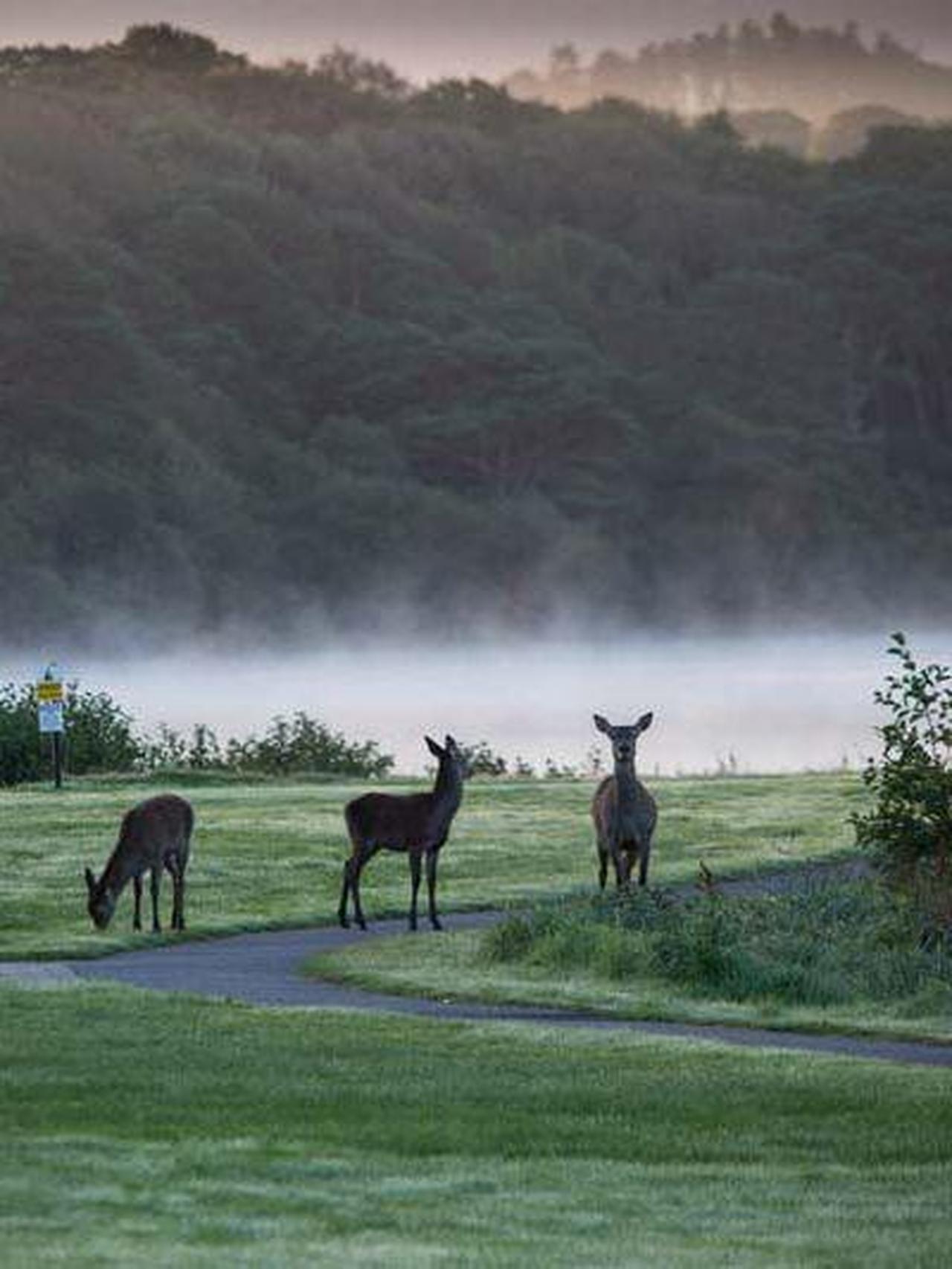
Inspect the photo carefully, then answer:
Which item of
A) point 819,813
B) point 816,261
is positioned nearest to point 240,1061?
point 819,813

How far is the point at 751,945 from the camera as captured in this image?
23094mm

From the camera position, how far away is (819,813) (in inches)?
1528

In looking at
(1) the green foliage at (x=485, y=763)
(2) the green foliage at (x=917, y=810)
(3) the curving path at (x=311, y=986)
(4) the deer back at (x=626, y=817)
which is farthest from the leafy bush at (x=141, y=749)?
(2) the green foliage at (x=917, y=810)

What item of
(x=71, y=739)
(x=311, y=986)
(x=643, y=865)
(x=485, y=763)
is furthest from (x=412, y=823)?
(x=485, y=763)

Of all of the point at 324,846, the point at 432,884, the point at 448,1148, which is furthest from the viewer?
the point at 324,846

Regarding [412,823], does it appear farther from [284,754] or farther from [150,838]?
[284,754]

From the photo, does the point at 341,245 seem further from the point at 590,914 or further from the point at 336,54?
the point at 590,914

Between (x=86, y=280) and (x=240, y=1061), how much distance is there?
107 m

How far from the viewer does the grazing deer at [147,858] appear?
2748 cm

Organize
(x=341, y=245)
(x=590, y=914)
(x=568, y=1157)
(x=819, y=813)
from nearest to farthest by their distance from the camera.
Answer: (x=568, y=1157), (x=590, y=914), (x=819, y=813), (x=341, y=245)

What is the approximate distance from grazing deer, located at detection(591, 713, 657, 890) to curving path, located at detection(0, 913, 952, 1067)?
3.78 ft

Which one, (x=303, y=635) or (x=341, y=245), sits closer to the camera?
(x=303, y=635)

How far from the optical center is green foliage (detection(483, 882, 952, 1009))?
21734 mm

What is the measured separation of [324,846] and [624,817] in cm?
712
